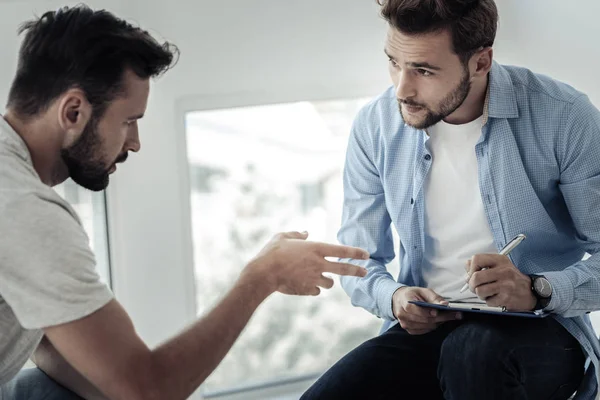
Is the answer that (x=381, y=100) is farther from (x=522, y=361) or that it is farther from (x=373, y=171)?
(x=522, y=361)

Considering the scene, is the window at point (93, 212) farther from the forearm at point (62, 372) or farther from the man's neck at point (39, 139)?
the man's neck at point (39, 139)

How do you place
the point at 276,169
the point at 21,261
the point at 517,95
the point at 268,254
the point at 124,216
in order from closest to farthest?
1. the point at 21,261
2. the point at 268,254
3. the point at 517,95
4. the point at 124,216
5. the point at 276,169

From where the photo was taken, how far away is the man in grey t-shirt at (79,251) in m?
1.17

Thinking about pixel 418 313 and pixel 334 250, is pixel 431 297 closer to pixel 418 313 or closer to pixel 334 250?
pixel 418 313

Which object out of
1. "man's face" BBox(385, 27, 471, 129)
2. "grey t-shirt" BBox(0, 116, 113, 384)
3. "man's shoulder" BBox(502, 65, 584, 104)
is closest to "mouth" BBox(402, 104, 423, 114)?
"man's face" BBox(385, 27, 471, 129)

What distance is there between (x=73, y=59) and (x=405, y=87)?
0.68 m

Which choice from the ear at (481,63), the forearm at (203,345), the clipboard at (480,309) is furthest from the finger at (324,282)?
the ear at (481,63)

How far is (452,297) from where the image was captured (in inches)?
67.6

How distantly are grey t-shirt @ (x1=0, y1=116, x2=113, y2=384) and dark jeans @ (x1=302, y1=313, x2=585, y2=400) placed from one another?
2.02ft

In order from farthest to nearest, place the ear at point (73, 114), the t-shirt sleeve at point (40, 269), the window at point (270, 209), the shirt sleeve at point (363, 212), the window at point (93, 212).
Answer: the window at point (270, 209), the window at point (93, 212), the shirt sleeve at point (363, 212), the ear at point (73, 114), the t-shirt sleeve at point (40, 269)

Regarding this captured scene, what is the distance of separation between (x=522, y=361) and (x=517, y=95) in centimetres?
55

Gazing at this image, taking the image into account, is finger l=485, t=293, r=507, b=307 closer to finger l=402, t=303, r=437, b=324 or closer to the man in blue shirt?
the man in blue shirt

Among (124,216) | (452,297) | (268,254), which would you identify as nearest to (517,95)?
(452,297)

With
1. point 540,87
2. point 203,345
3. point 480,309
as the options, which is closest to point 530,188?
point 540,87
